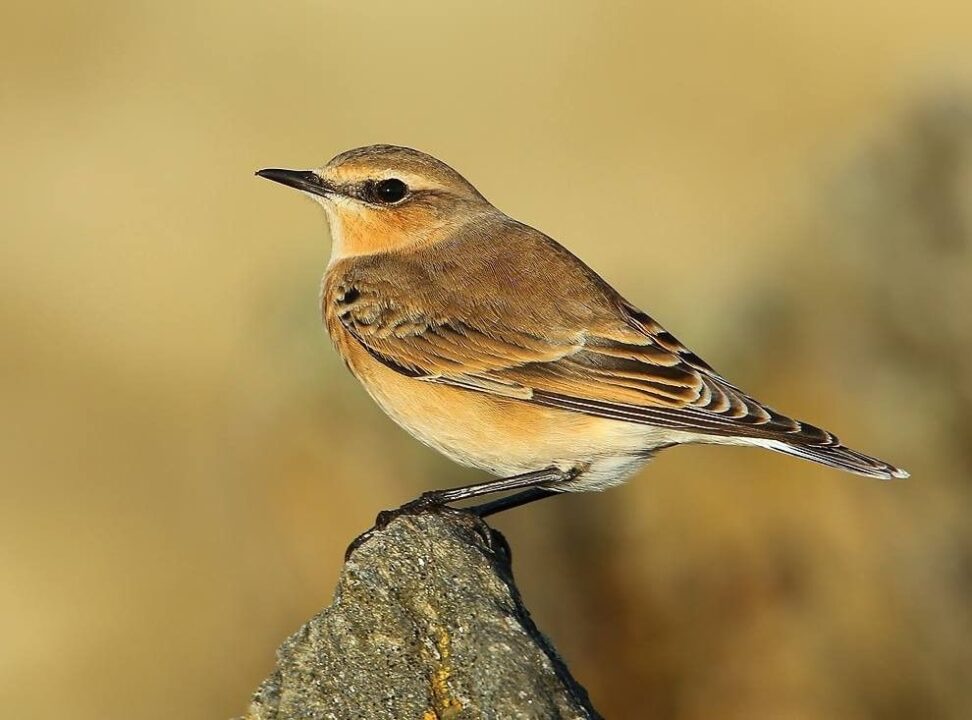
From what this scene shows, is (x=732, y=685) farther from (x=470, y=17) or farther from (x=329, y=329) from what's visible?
(x=470, y=17)

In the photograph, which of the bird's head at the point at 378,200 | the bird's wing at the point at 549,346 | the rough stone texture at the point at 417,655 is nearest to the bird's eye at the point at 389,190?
the bird's head at the point at 378,200

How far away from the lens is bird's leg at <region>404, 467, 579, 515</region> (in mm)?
7570

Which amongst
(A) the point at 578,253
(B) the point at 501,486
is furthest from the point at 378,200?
(A) the point at 578,253

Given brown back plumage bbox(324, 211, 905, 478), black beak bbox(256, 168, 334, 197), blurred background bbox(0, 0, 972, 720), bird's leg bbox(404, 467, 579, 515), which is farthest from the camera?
blurred background bbox(0, 0, 972, 720)

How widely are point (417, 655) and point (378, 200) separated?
3.87 m

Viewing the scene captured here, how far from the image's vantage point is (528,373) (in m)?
7.79

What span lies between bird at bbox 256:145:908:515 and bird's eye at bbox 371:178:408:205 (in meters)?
0.35

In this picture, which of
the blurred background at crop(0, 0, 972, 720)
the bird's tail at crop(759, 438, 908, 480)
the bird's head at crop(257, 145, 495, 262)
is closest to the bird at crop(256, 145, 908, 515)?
the bird's tail at crop(759, 438, 908, 480)

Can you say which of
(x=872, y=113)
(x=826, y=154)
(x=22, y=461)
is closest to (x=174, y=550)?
(x=22, y=461)

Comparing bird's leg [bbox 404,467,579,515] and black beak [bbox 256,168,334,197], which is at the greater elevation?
black beak [bbox 256,168,334,197]

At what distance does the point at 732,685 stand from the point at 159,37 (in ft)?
54.6

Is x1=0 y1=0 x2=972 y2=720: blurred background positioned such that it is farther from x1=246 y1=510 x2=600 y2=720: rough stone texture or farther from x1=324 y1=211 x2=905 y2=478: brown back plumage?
x1=246 y1=510 x2=600 y2=720: rough stone texture

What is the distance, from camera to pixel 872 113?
21.2 m

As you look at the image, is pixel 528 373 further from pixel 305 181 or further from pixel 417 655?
pixel 417 655
